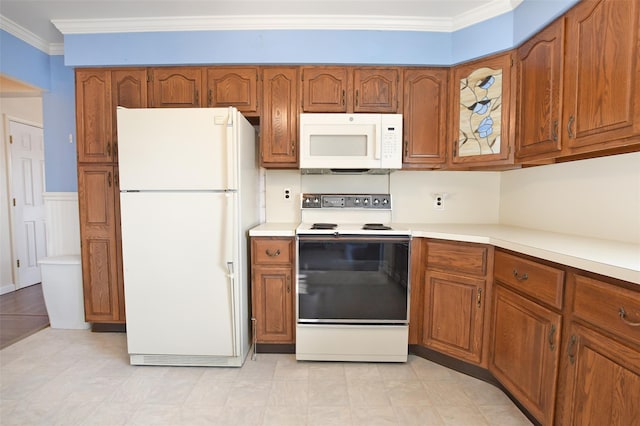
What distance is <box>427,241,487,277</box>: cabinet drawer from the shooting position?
5.89 feet

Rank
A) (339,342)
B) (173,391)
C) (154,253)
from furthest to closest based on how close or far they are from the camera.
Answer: (339,342), (154,253), (173,391)

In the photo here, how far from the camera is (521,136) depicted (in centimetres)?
188

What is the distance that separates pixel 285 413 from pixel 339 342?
576 millimetres

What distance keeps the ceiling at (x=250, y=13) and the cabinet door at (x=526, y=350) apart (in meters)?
1.84

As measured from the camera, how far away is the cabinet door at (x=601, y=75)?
48.4 inches

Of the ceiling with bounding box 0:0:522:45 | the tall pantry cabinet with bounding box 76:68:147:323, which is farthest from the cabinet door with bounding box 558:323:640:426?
the tall pantry cabinet with bounding box 76:68:147:323

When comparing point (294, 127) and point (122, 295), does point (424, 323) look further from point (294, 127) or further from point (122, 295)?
point (122, 295)

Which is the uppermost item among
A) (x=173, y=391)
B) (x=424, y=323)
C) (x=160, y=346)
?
(x=424, y=323)

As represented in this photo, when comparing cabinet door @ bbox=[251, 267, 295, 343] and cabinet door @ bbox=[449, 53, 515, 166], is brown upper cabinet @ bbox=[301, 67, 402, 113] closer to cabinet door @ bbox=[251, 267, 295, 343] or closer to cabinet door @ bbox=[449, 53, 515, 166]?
cabinet door @ bbox=[449, 53, 515, 166]

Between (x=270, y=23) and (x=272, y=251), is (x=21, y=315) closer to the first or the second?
(x=272, y=251)

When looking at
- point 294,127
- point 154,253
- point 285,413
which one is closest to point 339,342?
point 285,413

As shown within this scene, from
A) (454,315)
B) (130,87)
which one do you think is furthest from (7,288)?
(454,315)

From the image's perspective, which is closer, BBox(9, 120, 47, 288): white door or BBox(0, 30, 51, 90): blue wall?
BBox(0, 30, 51, 90): blue wall

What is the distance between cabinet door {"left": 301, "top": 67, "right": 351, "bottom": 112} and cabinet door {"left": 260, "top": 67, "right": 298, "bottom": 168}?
0.08m
